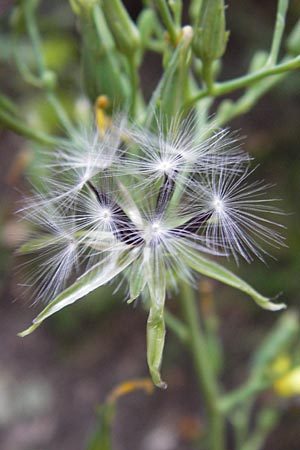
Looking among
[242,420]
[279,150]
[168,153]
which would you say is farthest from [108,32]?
[279,150]

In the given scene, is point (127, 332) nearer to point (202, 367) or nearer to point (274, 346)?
point (274, 346)

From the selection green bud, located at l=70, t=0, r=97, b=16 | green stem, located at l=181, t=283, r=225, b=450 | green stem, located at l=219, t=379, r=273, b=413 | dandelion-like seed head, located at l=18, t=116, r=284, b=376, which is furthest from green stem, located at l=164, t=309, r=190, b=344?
green bud, located at l=70, t=0, r=97, b=16

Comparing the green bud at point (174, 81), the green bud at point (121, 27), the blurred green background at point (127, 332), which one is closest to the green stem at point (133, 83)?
the green bud at point (121, 27)

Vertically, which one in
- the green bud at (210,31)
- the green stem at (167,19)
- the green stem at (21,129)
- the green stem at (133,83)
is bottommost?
the green bud at (210,31)

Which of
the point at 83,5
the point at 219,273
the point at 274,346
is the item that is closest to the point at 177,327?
the point at 274,346

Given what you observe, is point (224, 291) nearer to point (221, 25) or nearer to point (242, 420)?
point (242, 420)

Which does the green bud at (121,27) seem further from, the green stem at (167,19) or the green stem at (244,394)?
the green stem at (244,394)
